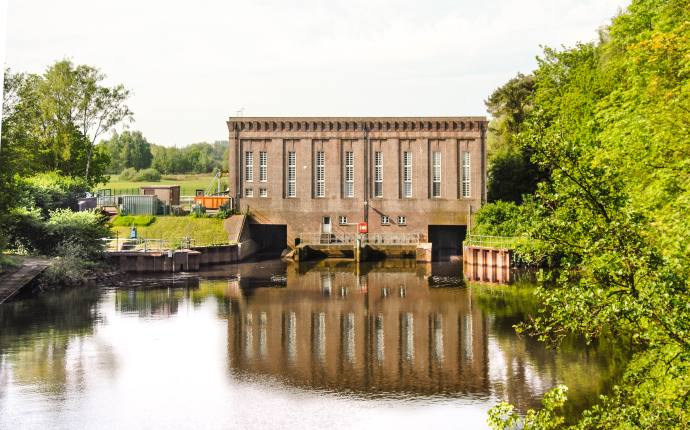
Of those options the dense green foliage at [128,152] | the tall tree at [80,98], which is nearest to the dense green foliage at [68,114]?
the tall tree at [80,98]

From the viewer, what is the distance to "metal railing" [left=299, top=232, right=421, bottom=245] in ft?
243

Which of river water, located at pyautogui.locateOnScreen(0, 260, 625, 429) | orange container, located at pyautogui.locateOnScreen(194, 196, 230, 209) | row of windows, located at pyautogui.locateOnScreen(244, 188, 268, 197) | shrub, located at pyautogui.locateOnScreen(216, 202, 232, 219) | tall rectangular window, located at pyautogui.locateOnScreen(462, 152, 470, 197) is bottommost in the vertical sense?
river water, located at pyautogui.locateOnScreen(0, 260, 625, 429)

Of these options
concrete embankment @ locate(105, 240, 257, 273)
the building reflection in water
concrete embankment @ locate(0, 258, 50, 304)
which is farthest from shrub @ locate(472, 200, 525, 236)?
concrete embankment @ locate(0, 258, 50, 304)

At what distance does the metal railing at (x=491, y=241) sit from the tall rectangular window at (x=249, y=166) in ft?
68.7

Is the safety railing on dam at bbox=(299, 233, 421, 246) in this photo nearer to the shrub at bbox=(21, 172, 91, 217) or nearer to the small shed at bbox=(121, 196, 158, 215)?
the small shed at bbox=(121, 196, 158, 215)

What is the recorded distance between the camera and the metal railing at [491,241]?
6282cm

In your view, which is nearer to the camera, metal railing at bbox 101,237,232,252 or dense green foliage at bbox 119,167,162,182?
metal railing at bbox 101,237,232,252

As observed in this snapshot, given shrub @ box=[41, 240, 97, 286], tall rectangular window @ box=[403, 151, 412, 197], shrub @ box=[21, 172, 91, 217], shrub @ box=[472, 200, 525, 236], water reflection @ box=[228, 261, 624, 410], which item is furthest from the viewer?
tall rectangular window @ box=[403, 151, 412, 197]

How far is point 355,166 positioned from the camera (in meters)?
76.6

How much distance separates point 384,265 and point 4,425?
1806 inches

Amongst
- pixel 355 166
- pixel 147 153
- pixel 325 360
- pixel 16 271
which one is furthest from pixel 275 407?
pixel 147 153

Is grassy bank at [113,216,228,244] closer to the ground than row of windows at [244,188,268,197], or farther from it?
closer to the ground

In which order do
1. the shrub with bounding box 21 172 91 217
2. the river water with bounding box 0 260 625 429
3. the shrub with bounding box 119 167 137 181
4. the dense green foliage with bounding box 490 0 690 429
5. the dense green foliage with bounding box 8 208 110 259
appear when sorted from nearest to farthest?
the dense green foliage with bounding box 490 0 690 429
the river water with bounding box 0 260 625 429
the dense green foliage with bounding box 8 208 110 259
the shrub with bounding box 21 172 91 217
the shrub with bounding box 119 167 137 181

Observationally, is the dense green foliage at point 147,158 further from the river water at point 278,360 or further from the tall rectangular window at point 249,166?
the river water at point 278,360
